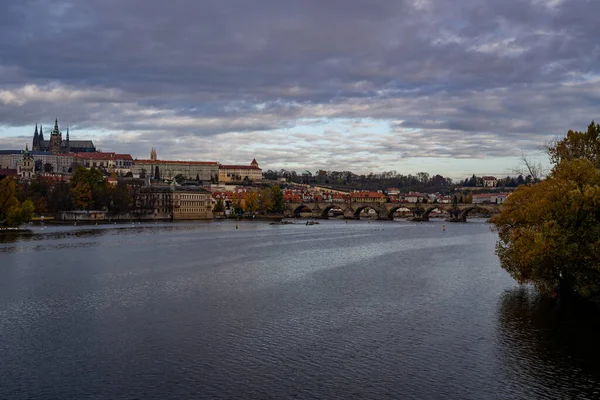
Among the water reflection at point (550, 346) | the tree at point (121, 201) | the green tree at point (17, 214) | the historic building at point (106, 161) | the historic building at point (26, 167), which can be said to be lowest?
the water reflection at point (550, 346)

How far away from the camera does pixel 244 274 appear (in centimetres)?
3356

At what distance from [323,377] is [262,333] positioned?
4489 mm

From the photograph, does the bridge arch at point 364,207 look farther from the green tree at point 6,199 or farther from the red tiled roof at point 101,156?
the red tiled roof at point 101,156

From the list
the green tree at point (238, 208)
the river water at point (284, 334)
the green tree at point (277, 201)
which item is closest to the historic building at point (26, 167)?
the green tree at point (238, 208)

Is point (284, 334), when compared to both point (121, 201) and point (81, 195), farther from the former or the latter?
point (121, 201)

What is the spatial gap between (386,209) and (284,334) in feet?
288

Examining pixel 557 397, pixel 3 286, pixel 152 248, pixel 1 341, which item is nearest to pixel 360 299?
pixel 557 397

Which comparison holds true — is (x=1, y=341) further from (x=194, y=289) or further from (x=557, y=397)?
(x=557, y=397)

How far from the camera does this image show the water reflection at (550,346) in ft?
52.6

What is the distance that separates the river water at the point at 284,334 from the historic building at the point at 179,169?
479 ft

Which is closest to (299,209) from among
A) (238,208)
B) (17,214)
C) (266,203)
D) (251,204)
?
(266,203)

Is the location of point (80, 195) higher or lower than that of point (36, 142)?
lower

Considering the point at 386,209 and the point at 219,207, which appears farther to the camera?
the point at 219,207

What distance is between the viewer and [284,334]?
20.5m
